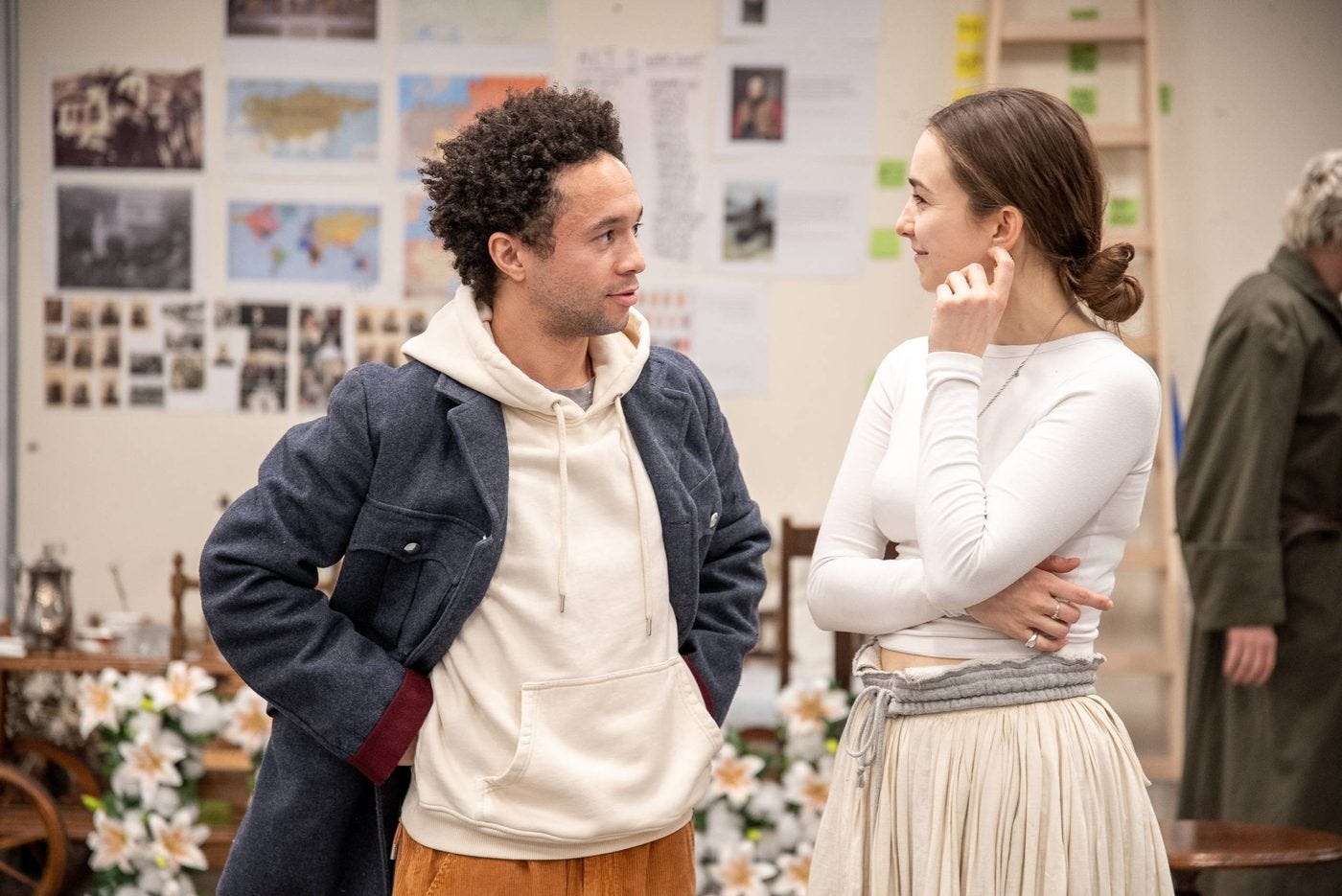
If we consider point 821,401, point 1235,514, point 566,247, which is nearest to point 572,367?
point 566,247

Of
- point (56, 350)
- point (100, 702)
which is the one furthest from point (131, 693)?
point (56, 350)

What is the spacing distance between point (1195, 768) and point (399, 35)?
9.03 feet

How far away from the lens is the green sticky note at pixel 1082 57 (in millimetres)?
Answer: 3938

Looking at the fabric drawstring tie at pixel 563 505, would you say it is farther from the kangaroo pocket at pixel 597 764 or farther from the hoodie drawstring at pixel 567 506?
the kangaroo pocket at pixel 597 764

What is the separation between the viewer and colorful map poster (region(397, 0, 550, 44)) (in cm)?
396

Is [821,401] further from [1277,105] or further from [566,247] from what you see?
[566,247]

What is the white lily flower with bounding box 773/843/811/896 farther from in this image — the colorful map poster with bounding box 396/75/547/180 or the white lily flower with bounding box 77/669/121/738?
the colorful map poster with bounding box 396/75/547/180

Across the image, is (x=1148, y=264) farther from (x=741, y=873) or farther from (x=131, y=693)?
(x=131, y=693)

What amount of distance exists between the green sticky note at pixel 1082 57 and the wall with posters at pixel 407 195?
0.04 metres

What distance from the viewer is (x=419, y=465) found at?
1.60 m

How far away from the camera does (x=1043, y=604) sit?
5.11ft

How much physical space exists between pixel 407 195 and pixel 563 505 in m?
2.60

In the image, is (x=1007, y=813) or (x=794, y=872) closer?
(x=1007, y=813)

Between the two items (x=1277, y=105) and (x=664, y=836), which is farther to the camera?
(x=1277, y=105)
